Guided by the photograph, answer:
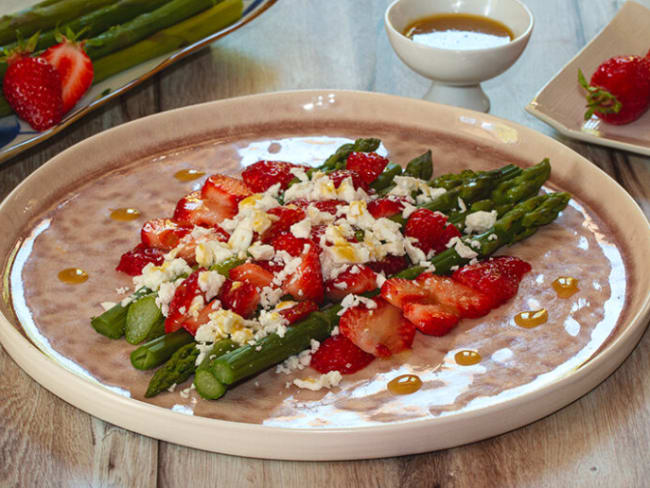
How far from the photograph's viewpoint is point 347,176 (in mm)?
2719

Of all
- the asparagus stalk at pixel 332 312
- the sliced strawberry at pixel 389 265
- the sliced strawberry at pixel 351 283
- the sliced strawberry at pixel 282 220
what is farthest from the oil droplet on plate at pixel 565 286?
the sliced strawberry at pixel 282 220

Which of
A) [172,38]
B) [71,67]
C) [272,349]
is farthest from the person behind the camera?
[172,38]

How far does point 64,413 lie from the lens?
2.15m

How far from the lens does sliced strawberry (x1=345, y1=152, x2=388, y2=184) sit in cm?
284

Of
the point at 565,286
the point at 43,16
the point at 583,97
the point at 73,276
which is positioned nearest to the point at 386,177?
the point at 565,286

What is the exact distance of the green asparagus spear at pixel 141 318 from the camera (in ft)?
7.36

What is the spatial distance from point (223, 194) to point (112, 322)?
62 cm

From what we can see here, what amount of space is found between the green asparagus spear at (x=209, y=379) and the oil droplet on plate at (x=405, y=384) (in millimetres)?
421

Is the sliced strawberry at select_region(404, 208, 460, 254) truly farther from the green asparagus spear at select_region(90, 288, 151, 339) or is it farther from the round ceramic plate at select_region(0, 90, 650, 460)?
the green asparagus spear at select_region(90, 288, 151, 339)

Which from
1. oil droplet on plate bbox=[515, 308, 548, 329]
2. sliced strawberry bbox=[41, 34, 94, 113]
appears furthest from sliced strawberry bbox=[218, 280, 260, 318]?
sliced strawberry bbox=[41, 34, 94, 113]

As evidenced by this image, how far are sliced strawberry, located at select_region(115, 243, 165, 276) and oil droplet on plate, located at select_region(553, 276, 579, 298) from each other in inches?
45.7

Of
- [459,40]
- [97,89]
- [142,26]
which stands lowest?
[97,89]

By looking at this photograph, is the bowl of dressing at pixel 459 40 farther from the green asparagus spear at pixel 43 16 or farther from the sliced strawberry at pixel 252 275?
the sliced strawberry at pixel 252 275

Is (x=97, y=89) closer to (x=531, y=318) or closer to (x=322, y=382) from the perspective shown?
(x=322, y=382)
